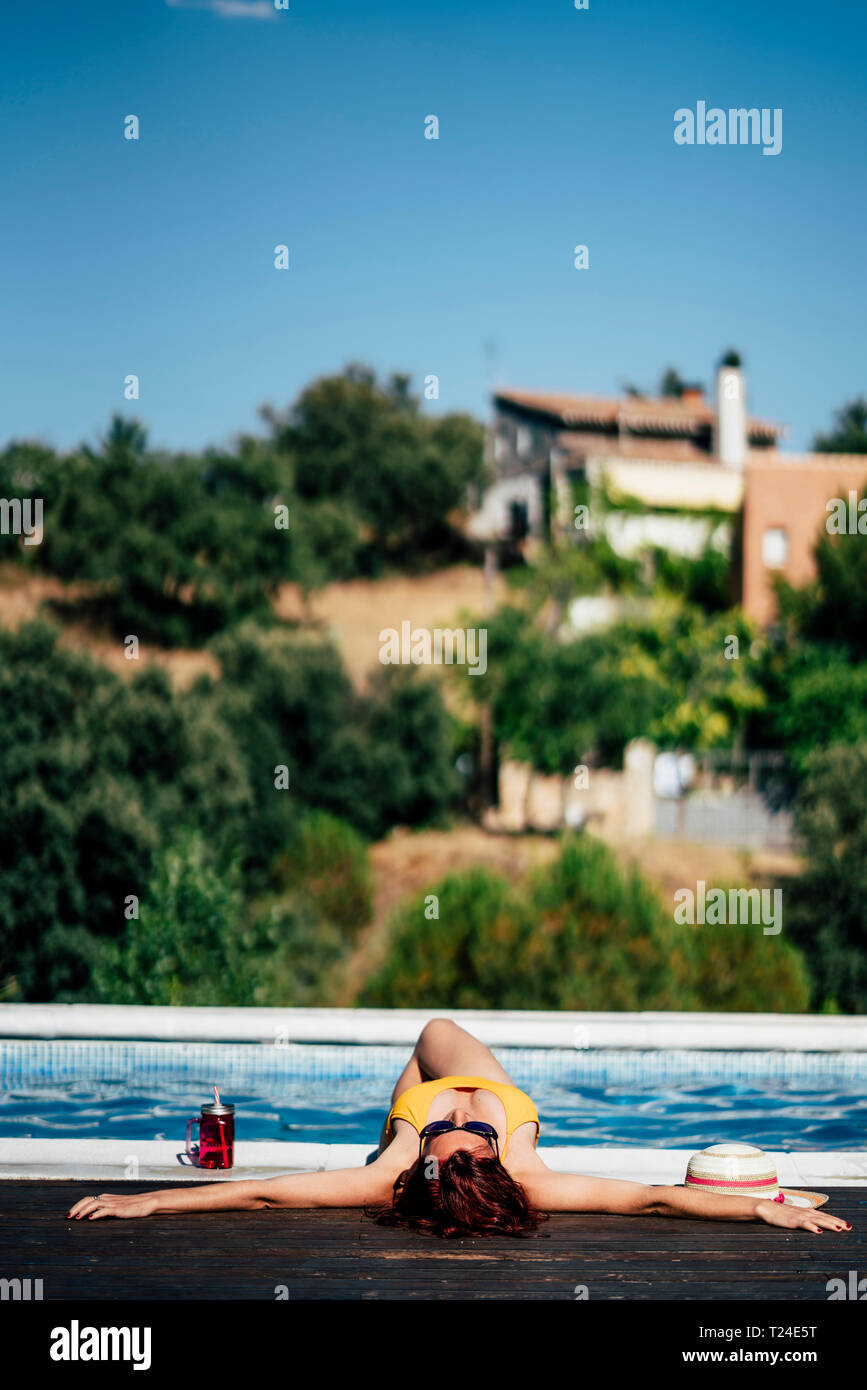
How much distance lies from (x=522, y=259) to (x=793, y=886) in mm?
16217

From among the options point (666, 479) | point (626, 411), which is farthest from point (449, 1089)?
point (626, 411)

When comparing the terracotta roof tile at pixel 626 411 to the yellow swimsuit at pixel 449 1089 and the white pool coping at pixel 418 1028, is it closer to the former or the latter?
the white pool coping at pixel 418 1028

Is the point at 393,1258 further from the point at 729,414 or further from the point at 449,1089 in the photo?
the point at 729,414

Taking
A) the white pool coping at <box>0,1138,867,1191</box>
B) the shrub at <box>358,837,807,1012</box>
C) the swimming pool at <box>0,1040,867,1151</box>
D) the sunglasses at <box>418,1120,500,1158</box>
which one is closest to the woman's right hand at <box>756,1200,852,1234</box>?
the white pool coping at <box>0,1138,867,1191</box>

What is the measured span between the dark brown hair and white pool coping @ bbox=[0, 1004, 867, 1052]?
4559 mm

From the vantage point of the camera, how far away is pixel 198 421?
123 feet

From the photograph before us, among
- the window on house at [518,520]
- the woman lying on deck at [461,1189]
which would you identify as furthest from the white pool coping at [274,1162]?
the window on house at [518,520]

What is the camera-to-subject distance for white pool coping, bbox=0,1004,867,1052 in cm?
857

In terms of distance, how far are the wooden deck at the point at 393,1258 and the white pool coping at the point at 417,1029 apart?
14.1 feet

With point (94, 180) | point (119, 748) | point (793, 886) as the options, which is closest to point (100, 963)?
point (119, 748)

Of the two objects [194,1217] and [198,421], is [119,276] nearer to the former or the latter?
[198,421]

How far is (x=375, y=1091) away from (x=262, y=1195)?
408 centimetres

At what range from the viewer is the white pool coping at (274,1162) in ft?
15.6

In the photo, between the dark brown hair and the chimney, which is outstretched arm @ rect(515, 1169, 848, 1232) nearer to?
the dark brown hair
